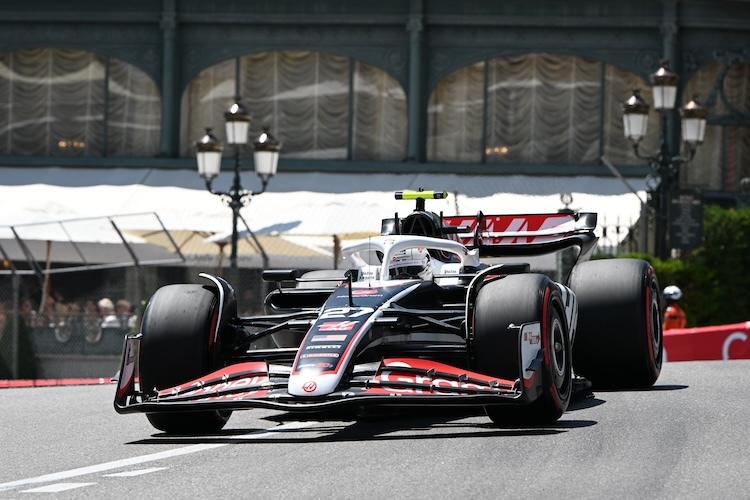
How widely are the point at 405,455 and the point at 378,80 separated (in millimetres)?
26559

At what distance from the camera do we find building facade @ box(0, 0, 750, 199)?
110 ft

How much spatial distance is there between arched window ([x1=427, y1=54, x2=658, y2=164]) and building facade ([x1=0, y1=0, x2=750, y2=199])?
29mm

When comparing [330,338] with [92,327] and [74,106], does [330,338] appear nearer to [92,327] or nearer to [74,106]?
[92,327]

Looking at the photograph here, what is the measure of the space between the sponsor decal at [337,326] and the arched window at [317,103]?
975 inches

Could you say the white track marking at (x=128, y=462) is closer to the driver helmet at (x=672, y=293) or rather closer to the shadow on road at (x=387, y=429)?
the shadow on road at (x=387, y=429)

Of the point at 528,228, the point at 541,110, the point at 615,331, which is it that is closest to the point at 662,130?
the point at 528,228

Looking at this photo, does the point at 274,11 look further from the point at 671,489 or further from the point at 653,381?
the point at 671,489

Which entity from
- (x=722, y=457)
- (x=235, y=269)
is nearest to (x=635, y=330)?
(x=722, y=457)

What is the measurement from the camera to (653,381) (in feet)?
39.9

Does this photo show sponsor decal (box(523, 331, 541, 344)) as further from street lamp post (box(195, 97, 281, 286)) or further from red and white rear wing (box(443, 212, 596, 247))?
street lamp post (box(195, 97, 281, 286))

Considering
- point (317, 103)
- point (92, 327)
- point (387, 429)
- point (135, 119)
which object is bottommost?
point (92, 327)

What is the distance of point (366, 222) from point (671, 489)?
21.6m

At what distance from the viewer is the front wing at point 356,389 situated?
29.6 ft

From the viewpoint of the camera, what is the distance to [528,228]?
13359 millimetres
